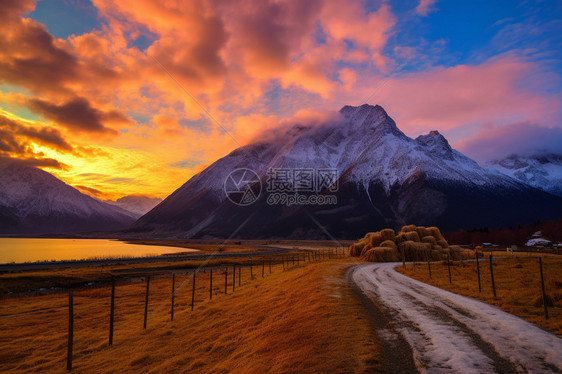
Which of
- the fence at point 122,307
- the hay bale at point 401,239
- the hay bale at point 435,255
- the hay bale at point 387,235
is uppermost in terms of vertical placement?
the hay bale at point 387,235

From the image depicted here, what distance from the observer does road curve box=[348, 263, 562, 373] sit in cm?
923

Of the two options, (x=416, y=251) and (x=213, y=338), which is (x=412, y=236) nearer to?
(x=416, y=251)

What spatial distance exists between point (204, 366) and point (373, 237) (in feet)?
217

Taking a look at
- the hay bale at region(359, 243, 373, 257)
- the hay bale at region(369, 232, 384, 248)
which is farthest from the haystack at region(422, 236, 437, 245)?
the hay bale at region(359, 243, 373, 257)

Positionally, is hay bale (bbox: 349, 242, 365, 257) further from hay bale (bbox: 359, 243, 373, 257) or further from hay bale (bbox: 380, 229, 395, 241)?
hay bale (bbox: 380, 229, 395, 241)

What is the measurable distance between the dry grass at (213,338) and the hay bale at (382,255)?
4316 centimetres

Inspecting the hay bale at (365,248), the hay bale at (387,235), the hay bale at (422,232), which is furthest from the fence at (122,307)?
the hay bale at (422,232)

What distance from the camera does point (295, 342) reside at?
1185 cm

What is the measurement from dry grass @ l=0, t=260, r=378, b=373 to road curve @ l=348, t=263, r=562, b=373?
1.64 meters

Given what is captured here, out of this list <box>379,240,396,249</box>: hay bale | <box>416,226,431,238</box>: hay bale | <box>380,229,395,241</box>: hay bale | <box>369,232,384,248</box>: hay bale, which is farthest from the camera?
<box>416,226,431,238</box>: hay bale

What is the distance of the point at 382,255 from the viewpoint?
215ft

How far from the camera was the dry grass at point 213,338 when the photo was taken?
10.6 metres

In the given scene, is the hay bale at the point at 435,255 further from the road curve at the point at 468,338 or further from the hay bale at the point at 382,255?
the road curve at the point at 468,338

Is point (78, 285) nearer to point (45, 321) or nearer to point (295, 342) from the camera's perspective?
point (45, 321)
